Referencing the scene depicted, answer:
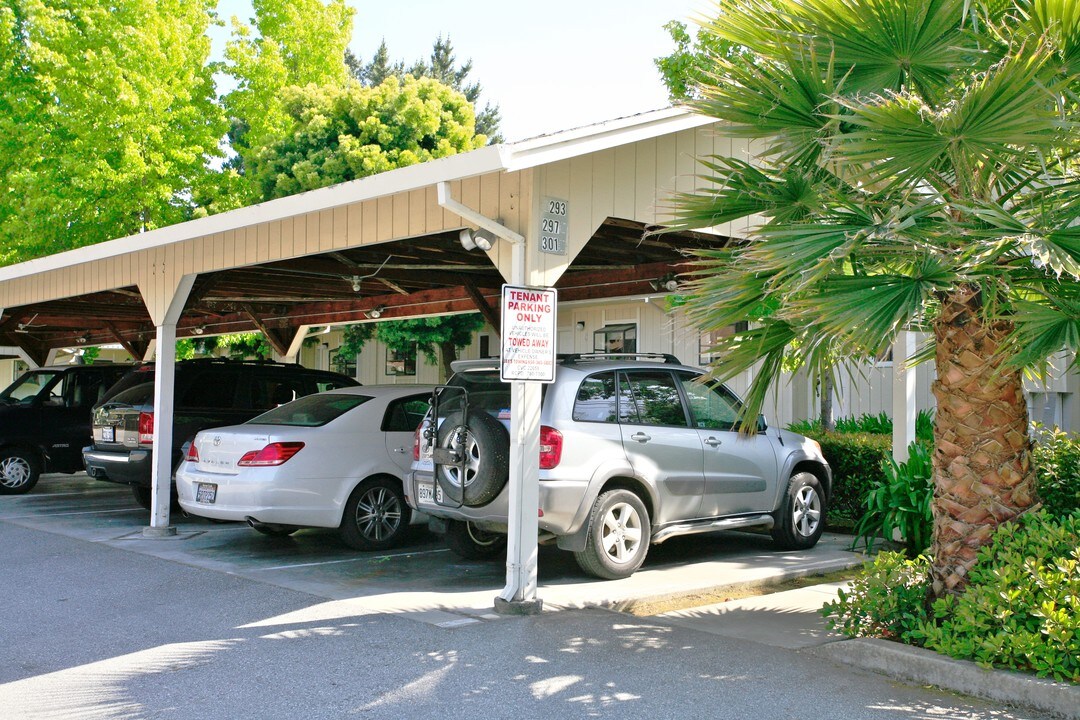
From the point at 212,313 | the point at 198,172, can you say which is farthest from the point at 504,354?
the point at 198,172

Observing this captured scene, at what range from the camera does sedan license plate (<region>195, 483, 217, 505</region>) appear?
946 centimetres

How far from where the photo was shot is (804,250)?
216 inches

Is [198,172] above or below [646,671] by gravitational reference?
above

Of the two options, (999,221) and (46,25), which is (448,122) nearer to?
(46,25)

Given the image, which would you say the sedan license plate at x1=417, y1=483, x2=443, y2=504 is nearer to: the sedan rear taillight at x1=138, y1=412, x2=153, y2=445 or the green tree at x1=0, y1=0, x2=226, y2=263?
the sedan rear taillight at x1=138, y1=412, x2=153, y2=445

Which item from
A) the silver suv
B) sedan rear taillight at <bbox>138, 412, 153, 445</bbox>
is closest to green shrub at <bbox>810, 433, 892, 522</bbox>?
the silver suv

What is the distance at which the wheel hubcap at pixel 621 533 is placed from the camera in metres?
8.08

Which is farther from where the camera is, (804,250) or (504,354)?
(504,354)

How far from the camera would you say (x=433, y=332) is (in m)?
21.4

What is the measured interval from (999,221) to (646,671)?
10.5 feet

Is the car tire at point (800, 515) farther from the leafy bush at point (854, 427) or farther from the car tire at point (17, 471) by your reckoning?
the car tire at point (17, 471)

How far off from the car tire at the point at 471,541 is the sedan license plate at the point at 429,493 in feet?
2.27

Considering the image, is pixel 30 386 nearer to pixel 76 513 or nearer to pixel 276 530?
pixel 76 513

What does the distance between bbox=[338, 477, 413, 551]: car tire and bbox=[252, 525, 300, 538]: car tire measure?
0.57 m
